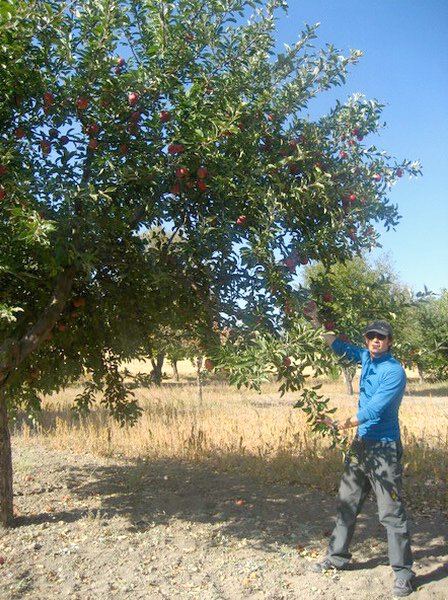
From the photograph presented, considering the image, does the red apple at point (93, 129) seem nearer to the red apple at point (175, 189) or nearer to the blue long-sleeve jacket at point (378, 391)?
the red apple at point (175, 189)

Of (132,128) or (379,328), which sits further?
(132,128)

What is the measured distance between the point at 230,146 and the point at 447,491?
4.80 metres

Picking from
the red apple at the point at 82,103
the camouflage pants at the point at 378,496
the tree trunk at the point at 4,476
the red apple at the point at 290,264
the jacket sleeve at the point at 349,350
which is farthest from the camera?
the tree trunk at the point at 4,476

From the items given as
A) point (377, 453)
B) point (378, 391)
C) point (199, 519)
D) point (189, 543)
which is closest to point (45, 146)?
point (378, 391)

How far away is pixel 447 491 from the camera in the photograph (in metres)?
6.39

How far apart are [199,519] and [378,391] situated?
269 cm

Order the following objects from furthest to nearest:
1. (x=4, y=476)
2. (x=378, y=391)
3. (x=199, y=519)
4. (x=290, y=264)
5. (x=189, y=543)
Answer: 1. (x=199, y=519)
2. (x=4, y=476)
3. (x=189, y=543)
4. (x=378, y=391)
5. (x=290, y=264)

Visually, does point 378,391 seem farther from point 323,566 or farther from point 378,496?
point 323,566

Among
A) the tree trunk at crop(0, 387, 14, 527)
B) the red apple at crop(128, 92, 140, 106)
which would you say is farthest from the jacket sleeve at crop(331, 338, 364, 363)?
the tree trunk at crop(0, 387, 14, 527)

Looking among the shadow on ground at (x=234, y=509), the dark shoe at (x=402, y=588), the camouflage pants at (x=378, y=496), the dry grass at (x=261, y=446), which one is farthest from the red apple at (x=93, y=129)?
the dry grass at (x=261, y=446)

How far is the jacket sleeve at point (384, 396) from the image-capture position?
394cm

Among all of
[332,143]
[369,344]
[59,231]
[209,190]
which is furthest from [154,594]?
[332,143]

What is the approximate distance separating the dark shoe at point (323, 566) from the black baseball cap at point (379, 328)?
187 cm

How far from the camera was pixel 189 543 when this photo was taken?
496cm
